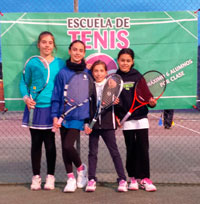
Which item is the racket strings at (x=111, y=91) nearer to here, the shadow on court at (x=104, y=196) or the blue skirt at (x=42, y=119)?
the blue skirt at (x=42, y=119)

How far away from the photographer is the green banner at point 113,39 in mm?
3840

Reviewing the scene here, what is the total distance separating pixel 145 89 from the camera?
3506mm

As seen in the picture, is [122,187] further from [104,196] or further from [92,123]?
[92,123]

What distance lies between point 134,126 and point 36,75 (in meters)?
1.39

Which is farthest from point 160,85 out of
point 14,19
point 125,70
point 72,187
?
A: point 14,19

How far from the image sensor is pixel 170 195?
3.32 m

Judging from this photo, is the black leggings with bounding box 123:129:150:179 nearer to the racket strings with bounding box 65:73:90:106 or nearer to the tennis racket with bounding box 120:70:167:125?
the tennis racket with bounding box 120:70:167:125

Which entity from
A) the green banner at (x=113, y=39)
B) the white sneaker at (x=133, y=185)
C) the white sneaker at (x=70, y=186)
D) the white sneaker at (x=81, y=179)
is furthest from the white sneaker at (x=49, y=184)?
the green banner at (x=113, y=39)

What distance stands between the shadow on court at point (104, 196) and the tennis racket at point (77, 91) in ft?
2.62

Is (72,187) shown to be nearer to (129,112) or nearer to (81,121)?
(81,121)

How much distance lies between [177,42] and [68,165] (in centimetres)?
227

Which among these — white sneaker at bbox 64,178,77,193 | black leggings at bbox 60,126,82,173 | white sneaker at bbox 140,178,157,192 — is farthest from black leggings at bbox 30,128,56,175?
white sneaker at bbox 140,178,157,192

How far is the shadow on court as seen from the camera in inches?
124

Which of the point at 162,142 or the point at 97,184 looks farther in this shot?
the point at 162,142
